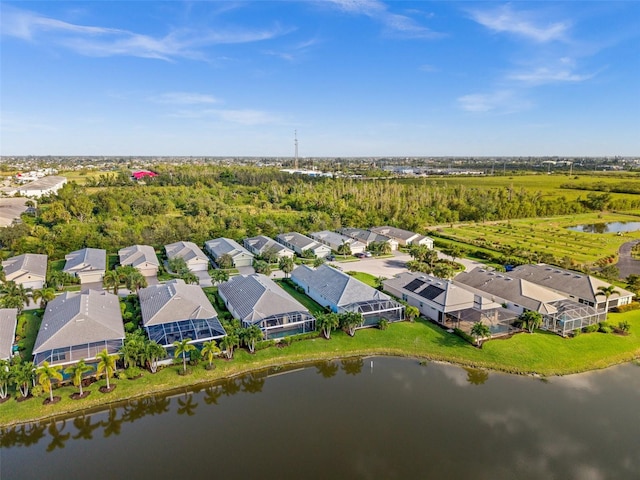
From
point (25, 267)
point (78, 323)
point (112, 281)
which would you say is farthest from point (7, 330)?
point (25, 267)

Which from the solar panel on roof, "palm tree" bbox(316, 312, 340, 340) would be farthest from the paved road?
"palm tree" bbox(316, 312, 340, 340)

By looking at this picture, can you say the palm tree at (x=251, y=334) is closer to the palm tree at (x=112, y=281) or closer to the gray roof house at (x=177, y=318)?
the gray roof house at (x=177, y=318)

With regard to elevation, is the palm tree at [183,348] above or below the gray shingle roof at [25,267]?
below

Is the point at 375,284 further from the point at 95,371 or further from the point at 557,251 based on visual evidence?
the point at 557,251

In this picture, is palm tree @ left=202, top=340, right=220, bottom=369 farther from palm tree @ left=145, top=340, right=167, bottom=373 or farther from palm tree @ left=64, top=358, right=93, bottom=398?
palm tree @ left=64, top=358, right=93, bottom=398

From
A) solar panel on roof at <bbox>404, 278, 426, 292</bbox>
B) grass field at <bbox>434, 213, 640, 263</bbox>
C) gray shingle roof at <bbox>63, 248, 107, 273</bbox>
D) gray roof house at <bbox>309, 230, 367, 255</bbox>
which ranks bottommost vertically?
grass field at <bbox>434, 213, 640, 263</bbox>

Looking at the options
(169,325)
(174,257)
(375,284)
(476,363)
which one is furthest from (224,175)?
(476,363)

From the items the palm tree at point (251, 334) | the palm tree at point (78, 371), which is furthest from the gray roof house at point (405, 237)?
the palm tree at point (78, 371)
